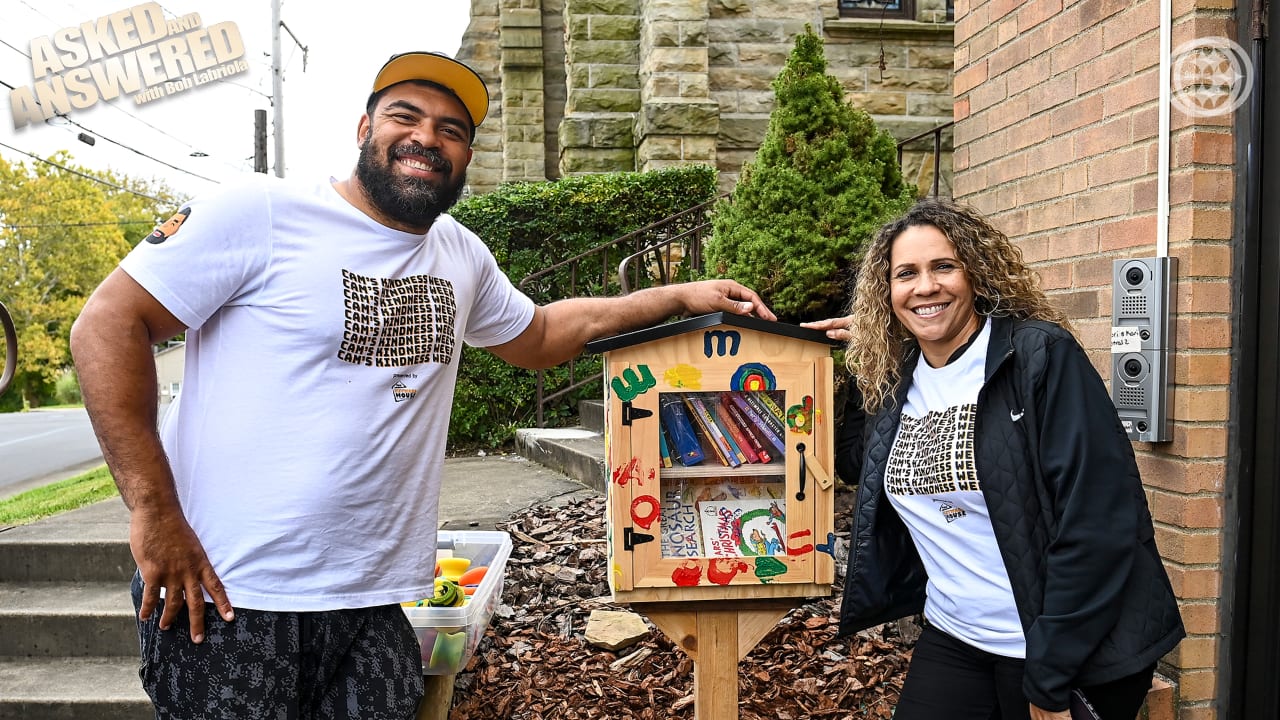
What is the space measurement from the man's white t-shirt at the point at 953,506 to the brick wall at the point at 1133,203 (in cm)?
75

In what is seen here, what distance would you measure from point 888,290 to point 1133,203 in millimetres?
845

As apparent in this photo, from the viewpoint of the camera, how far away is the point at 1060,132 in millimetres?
2816

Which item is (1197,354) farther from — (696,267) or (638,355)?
(696,267)

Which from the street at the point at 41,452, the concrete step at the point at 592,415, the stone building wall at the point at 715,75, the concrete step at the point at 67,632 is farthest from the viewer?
the street at the point at 41,452

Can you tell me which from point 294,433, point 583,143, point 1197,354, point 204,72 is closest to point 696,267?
point 583,143

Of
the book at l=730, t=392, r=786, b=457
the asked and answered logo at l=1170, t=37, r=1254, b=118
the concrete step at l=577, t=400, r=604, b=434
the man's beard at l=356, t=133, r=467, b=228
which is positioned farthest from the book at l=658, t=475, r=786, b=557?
the concrete step at l=577, t=400, r=604, b=434

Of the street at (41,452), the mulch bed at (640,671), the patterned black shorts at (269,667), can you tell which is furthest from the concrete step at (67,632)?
the street at (41,452)

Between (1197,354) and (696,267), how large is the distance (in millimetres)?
5312

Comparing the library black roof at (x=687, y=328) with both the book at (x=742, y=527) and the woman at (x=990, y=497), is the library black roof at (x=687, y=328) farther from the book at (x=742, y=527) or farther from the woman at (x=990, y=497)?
the book at (x=742, y=527)

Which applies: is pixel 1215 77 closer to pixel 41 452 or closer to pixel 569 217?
pixel 569 217

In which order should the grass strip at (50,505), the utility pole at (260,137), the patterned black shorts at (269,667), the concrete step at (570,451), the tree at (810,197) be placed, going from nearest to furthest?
1. the patterned black shorts at (269,667)
2. the tree at (810,197)
3. the grass strip at (50,505)
4. the concrete step at (570,451)
5. the utility pole at (260,137)

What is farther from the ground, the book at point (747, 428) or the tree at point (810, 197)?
the tree at point (810, 197)

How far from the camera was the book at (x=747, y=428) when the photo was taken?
92.4 inches

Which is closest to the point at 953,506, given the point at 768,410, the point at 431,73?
the point at 768,410
